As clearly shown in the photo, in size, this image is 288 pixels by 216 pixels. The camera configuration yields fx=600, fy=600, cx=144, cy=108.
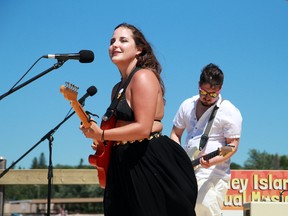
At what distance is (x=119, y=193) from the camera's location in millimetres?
3504

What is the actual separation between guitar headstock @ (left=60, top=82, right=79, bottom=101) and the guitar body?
313 mm

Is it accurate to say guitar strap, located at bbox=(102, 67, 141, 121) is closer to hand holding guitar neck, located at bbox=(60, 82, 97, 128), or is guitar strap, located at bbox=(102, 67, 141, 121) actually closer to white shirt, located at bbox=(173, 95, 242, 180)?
hand holding guitar neck, located at bbox=(60, 82, 97, 128)

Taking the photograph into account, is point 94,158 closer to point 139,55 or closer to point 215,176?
point 139,55

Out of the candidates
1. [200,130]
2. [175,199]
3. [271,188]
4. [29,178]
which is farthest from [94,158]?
[271,188]

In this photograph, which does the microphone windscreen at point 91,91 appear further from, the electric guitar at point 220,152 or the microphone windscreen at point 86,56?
the electric guitar at point 220,152

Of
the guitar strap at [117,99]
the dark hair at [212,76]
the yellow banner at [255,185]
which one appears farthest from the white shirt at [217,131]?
the yellow banner at [255,185]

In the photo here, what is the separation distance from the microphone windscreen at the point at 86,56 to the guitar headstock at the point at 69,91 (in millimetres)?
1390

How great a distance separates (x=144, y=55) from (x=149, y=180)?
81 centimetres

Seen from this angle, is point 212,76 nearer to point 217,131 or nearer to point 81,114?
point 217,131

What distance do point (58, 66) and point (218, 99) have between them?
152 centimetres

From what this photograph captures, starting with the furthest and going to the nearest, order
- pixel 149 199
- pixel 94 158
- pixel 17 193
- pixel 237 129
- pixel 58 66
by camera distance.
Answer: pixel 17 193, pixel 237 129, pixel 58 66, pixel 94 158, pixel 149 199

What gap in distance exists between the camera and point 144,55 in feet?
12.3

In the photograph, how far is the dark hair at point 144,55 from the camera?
3678 mm

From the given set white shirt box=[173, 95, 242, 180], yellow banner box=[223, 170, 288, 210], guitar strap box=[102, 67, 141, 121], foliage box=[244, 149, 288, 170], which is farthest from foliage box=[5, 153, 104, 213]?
guitar strap box=[102, 67, 141, 121]
